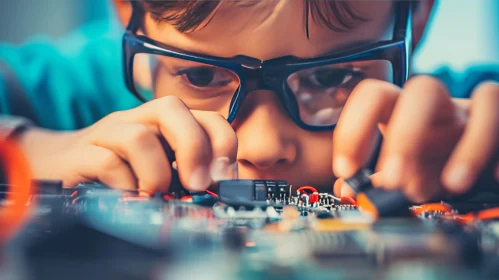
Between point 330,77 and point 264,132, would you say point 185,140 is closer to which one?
point 264,132

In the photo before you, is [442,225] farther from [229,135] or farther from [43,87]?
[43,87]

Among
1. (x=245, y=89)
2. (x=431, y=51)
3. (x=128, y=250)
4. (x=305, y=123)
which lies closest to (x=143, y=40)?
(x=245, y=89)

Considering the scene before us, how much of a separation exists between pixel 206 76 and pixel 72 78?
28 centimetres

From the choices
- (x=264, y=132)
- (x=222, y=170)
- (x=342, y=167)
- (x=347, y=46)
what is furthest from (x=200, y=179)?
(x=347, y=46)

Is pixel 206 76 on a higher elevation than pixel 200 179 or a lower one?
higher

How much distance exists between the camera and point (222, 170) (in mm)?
896

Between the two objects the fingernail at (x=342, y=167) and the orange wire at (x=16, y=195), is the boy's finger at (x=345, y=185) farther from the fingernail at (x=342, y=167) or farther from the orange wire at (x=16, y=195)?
the orange wire at (x=16, y=195)

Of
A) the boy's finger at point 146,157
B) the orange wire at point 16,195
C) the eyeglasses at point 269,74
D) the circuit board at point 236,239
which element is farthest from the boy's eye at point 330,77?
the orange wire at point 16,195

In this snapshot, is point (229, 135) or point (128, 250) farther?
point (229, 135)

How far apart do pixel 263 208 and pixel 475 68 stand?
0.53 meters

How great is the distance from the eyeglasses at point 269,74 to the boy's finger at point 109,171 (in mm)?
140

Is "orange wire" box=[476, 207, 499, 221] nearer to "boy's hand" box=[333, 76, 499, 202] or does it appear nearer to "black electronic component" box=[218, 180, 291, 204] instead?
"boy's hand" box=[333, 76, 499, 202]

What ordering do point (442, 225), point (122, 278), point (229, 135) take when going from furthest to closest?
point (229, 135), point (442, 225), point (122, 278)

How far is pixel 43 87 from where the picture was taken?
0.96m
